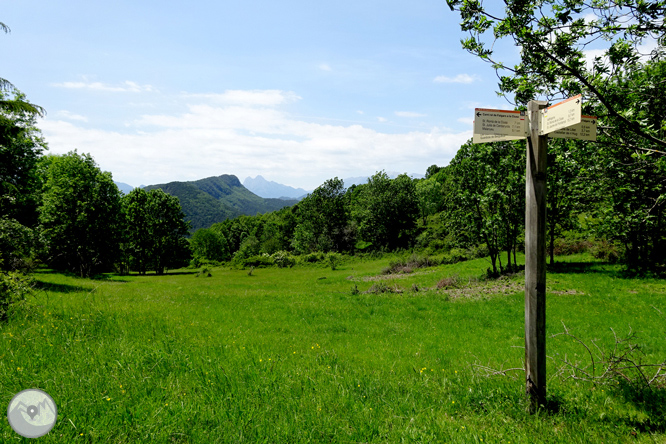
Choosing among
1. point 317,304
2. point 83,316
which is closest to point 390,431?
point 83,316

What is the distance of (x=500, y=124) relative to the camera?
4695 mm

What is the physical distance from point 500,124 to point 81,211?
36.6 metres

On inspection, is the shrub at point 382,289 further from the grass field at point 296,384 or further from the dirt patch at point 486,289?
the grass field at point 296,384

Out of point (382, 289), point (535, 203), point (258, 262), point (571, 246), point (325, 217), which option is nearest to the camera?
point (535, 203)

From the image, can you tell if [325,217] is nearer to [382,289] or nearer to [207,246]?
[207,246]

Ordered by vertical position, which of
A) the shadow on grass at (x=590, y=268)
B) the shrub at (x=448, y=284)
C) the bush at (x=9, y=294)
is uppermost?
the bush at (x=9, y=294)

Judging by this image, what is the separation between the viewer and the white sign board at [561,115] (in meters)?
4.03

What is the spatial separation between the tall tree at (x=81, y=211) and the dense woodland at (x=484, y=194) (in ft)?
0.35

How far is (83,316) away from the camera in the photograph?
8.29 m

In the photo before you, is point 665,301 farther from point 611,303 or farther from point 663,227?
point 663,227

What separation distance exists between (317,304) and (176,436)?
12422 mm

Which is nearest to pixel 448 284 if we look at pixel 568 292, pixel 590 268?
pixel 568 292

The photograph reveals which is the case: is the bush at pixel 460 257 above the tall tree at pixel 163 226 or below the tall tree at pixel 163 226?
below

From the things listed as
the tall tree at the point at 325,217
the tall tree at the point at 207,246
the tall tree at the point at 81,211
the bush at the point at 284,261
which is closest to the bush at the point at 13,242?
the tall tree at the point at 81,211
